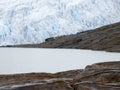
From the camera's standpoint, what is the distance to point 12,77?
1784 centimetres

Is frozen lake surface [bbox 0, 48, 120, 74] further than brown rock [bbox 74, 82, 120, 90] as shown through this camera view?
Yes

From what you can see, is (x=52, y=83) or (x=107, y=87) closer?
(x=107, y=87)

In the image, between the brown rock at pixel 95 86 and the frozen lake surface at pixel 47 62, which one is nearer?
the brown rock at pixel 95 86

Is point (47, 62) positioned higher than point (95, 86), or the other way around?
point (95, 86)

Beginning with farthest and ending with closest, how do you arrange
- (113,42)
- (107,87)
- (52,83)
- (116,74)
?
1. (113,42)
2. (116,74)
3. (52,83)
4. (107,87)

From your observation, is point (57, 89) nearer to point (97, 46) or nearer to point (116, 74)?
point (116, 74)

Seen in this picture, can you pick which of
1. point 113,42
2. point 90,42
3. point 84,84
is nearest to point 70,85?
point 84,84

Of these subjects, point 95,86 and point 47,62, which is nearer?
point 95,86

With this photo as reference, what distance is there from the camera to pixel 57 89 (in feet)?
39.0

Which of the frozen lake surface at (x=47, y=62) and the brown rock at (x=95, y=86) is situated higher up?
the brown rock at (x=95, y=86)

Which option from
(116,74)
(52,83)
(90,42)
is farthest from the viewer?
(90,42)

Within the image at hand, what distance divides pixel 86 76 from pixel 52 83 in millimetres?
2342

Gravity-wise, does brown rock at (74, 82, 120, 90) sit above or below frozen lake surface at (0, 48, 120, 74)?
above

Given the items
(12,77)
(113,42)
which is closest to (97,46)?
(113,42)
